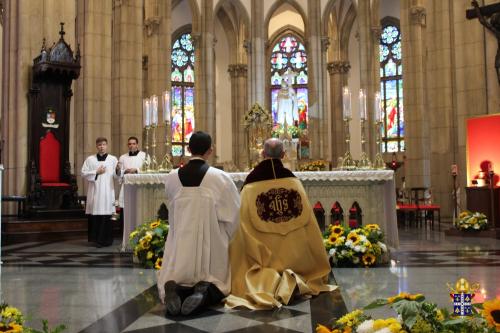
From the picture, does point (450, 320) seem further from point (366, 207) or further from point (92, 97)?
point (92, 97)

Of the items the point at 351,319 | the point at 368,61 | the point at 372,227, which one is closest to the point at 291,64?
the point at 368,61

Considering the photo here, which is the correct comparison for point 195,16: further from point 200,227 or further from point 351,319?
point 351,319

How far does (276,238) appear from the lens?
595cm

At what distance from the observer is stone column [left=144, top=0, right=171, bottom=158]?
936 inches

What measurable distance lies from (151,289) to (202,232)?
114cm

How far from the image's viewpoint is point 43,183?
42.9 feet

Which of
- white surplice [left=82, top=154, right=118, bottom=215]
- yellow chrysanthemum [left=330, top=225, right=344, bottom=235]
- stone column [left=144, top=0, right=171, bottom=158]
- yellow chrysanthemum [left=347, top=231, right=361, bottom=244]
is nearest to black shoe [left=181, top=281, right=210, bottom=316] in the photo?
yellow chrysanthemum [left=347, top=231, right=361, bottom=244]

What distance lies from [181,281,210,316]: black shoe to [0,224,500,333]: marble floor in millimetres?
94

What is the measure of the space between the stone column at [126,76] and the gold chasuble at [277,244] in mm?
12221

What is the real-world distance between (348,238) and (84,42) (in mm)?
10637

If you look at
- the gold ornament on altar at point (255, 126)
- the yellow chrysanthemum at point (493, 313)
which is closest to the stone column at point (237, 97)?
the gold ornament on altar at point (255, 126)

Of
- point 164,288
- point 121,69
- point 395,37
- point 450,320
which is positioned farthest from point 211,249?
point 395,37

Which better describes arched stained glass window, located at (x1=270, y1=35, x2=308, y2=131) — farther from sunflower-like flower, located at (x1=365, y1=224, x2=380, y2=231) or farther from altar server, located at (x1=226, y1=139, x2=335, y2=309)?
altar server, located at (x1=226, y1=139, x2=335, y2=309)

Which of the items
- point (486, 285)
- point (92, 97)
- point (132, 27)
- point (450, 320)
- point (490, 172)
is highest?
point (132, 27)
